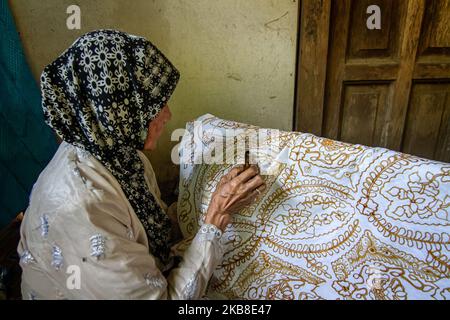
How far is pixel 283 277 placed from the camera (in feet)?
3.14

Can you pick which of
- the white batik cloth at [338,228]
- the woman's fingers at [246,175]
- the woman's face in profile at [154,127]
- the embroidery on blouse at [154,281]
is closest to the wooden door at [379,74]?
the white batik cloth at [338,228]

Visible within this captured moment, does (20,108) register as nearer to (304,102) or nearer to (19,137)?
(19,137)

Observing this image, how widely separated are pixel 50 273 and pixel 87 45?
62cm

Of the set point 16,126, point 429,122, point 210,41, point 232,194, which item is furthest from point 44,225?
point 429,122

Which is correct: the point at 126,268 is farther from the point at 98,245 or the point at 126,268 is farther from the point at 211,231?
the point at 211,231

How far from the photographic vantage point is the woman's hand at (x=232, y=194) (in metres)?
0.94

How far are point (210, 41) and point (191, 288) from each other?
3.46 ft

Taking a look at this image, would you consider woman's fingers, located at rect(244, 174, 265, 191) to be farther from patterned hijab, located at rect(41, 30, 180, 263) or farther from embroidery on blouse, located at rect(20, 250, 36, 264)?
embroidery on blouse, located at rect(20, 250, 36, 264)

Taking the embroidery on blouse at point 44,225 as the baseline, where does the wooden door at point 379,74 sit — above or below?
above

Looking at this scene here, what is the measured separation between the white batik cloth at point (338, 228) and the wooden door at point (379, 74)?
0.43 m

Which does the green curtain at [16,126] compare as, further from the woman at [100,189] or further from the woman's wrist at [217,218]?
the woman's wrist at [217,218]

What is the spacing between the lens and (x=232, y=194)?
37.3 inches

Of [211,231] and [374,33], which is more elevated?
[374,33]

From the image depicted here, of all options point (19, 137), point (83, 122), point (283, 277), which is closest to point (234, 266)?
point (283, 277)
